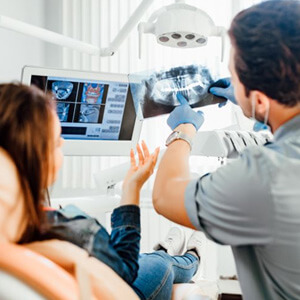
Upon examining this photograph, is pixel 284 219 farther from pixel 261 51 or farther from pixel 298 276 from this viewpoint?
pixel 261 51

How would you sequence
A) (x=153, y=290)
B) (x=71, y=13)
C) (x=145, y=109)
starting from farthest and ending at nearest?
1. (x=71, y=13)
2. (x=145, y=109)
3. (x=153, y=290)

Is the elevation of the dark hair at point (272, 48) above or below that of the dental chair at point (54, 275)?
above

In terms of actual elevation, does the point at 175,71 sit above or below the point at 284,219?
above

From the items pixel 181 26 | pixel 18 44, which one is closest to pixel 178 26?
pixel 181 26

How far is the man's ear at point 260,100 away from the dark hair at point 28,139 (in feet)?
1.46

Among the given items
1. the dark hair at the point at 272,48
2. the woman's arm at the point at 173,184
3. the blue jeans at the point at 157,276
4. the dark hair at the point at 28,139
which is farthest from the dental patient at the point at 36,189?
the dark hair at the point at 272,48

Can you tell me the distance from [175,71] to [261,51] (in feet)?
1.86

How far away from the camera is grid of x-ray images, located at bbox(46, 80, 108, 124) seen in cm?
167

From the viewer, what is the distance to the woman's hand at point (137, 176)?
116 centimetres

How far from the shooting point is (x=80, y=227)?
0.88 meters

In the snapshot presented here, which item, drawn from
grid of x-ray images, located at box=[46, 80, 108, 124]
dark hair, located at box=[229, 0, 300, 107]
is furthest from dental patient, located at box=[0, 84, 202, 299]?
grid of x-ray images, located at box=[46, 80, 108, 124]

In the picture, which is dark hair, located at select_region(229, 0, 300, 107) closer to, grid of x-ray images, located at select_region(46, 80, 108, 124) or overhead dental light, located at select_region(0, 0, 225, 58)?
overhead dental light, located at select_region(0, 0, 225, 58)

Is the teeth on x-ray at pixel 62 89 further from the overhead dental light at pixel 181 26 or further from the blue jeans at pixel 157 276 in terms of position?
the blue jeans at pixel 157 276

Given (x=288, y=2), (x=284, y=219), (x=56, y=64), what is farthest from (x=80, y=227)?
(x=56, y=64)
